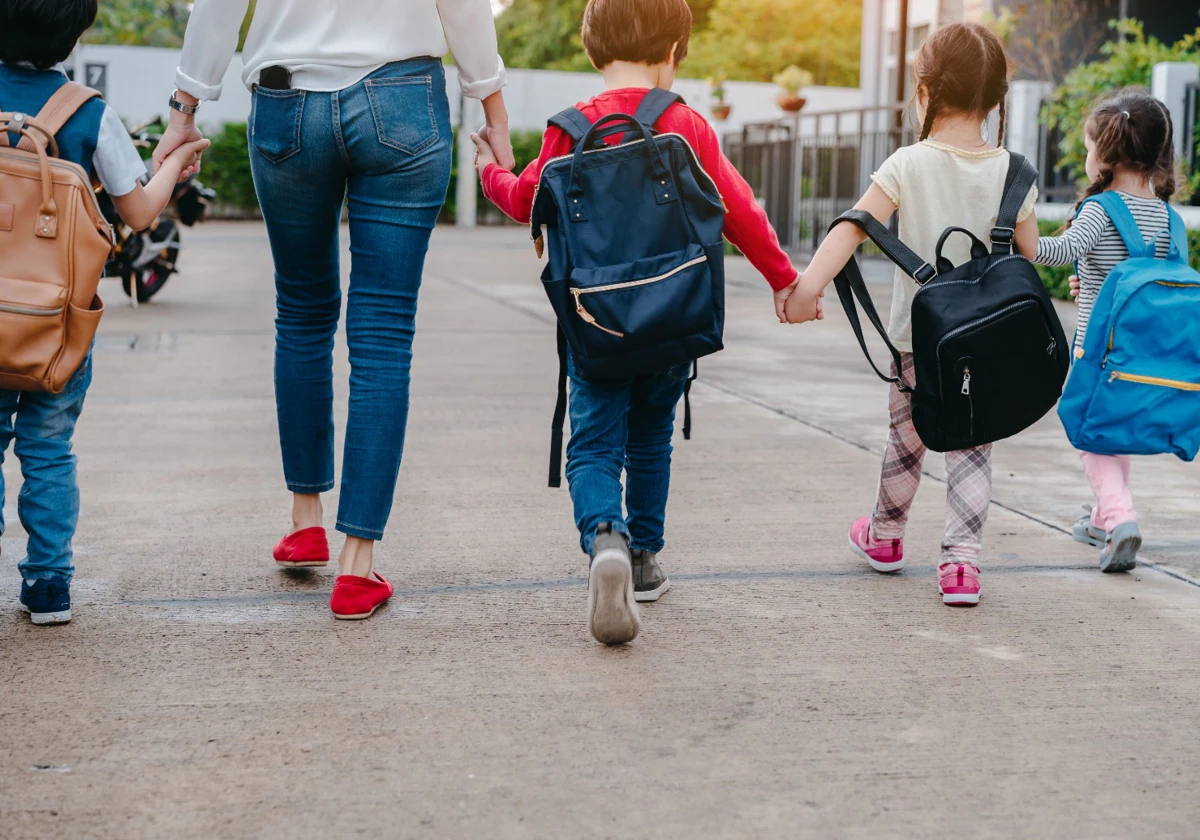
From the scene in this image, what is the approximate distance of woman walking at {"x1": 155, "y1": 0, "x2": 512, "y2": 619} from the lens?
3.26 metres

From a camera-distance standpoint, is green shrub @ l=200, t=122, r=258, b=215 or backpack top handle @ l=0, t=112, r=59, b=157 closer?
backpack top handle @ l=0, t=112, r=59, b=157

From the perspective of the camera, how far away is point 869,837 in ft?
7.44

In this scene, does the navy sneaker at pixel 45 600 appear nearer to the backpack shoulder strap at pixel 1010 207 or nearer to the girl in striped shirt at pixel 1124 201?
the backpack shoulder strap at pixel 1010 207

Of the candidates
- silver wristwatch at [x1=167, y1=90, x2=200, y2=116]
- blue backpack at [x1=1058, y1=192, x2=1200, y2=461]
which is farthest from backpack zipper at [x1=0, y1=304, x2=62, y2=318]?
blue backpack at [x1=1058, y1=192, x2=1200, y2=461]

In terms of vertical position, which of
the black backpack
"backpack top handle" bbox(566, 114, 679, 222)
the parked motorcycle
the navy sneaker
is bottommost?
the parked motorcycle

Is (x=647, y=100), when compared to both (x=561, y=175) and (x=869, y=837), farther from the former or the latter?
(x=869, y=837)

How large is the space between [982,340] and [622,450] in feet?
2.98

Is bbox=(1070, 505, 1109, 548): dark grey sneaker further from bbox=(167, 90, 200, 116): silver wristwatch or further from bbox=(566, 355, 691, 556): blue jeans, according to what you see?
bbox=(167, 90, 200, 116): silver wristwatch

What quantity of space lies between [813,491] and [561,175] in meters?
2.16

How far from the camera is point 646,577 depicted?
3.62m

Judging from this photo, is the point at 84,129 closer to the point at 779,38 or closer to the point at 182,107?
the point at 182,107

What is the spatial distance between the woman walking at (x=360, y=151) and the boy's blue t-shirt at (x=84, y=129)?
0.54 ft

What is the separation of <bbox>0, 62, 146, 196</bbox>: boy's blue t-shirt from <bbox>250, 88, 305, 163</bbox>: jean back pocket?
0.96 feet

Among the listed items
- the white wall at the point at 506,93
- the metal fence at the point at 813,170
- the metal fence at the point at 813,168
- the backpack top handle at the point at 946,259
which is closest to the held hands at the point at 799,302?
the backpack top handle at the point at 946,259
